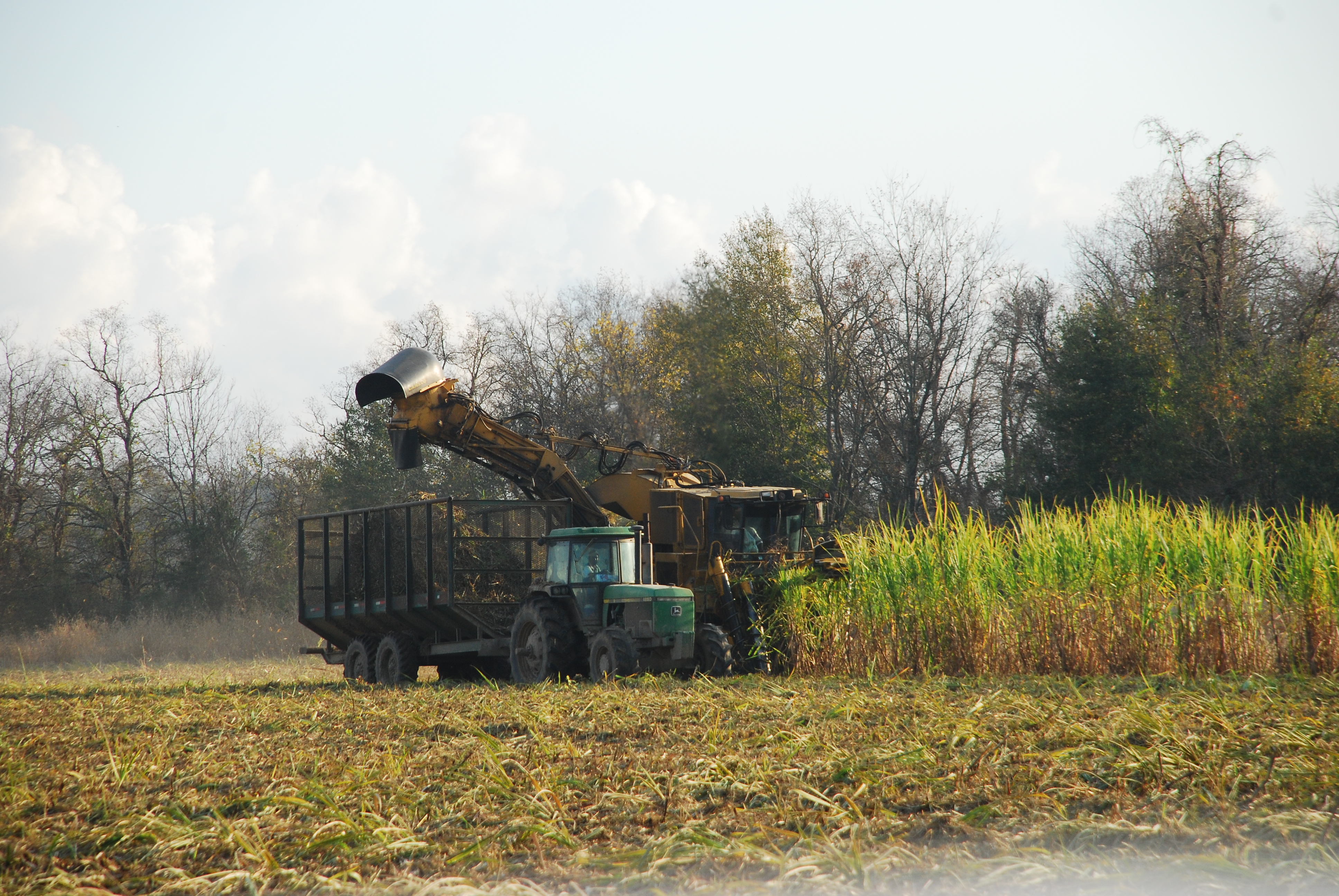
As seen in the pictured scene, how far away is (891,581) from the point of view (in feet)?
40.5

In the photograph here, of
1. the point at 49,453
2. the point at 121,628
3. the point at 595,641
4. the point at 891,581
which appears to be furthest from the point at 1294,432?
the point at 49,453

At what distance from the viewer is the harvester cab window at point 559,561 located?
13.1m

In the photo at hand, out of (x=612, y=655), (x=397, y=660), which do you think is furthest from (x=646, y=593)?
(x=397, y=660)

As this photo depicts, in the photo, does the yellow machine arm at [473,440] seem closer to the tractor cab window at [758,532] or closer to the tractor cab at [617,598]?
the tractor cab window at [758,532]

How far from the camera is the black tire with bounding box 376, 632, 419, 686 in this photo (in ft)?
49.7

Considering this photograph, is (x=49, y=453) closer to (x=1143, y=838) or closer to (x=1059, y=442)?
(x=1059, y=442)

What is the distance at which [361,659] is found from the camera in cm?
1631

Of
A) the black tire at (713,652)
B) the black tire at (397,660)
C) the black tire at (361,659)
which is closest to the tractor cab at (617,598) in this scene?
the black tire at (713,652)

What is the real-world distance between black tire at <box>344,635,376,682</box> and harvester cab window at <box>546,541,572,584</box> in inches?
157

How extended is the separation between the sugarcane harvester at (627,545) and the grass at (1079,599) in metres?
0.75

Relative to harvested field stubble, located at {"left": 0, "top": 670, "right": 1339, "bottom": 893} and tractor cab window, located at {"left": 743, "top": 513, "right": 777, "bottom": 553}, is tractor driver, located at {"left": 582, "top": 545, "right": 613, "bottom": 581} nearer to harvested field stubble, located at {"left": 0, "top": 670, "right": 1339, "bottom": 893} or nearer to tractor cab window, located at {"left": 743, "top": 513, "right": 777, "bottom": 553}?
tractor cab window, located at {"left": 743, "top": 513, "right": 777, "bottom": 553}

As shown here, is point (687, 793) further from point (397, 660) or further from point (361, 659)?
point (361, 659)

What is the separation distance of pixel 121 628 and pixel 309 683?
69.2 feet

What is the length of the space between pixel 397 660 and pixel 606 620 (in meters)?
3.97
